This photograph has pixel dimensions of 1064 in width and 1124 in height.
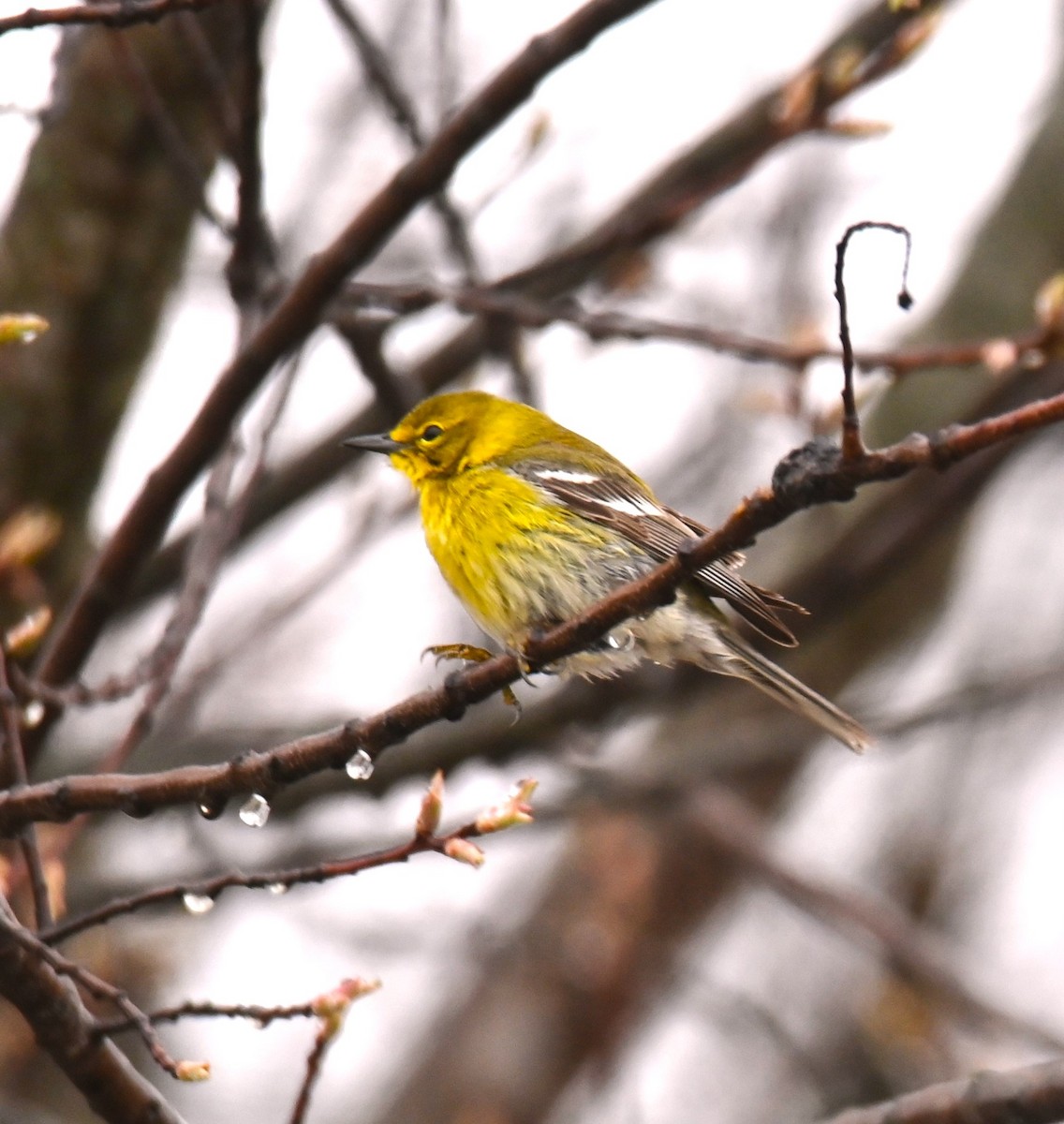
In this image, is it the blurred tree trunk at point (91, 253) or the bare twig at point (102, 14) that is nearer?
the bare twig at point (102, 14)

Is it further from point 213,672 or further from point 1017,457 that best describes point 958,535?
point 213,672

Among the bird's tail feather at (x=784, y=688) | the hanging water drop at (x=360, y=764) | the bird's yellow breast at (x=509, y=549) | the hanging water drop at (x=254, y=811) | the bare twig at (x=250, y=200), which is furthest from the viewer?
the bird's yellow breast at (x=509, y=549)

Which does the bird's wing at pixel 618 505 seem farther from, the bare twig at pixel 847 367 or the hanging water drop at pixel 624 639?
the bare twig at pixel 847 367

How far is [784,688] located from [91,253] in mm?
2925

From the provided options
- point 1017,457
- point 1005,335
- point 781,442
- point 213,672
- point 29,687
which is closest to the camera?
point 29,687

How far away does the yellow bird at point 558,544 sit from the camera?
4.16m

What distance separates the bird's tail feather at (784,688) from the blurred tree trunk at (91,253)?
2.52 m

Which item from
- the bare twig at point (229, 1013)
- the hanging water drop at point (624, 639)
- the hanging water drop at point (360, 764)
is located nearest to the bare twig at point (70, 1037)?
the bare twig at point (229, 1013)

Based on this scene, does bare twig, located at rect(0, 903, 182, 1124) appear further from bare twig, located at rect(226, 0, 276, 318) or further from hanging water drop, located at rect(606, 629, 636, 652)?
bare twig, located at rect(226, 0, 276, 318)

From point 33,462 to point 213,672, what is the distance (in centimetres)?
98

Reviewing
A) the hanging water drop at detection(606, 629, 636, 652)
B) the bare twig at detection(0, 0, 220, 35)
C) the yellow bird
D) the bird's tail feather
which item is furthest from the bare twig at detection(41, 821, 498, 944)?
the bird's tail feather

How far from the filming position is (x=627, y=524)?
4547 mm

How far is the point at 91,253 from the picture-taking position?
538 cm

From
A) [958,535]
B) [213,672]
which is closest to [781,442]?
[958,535]
